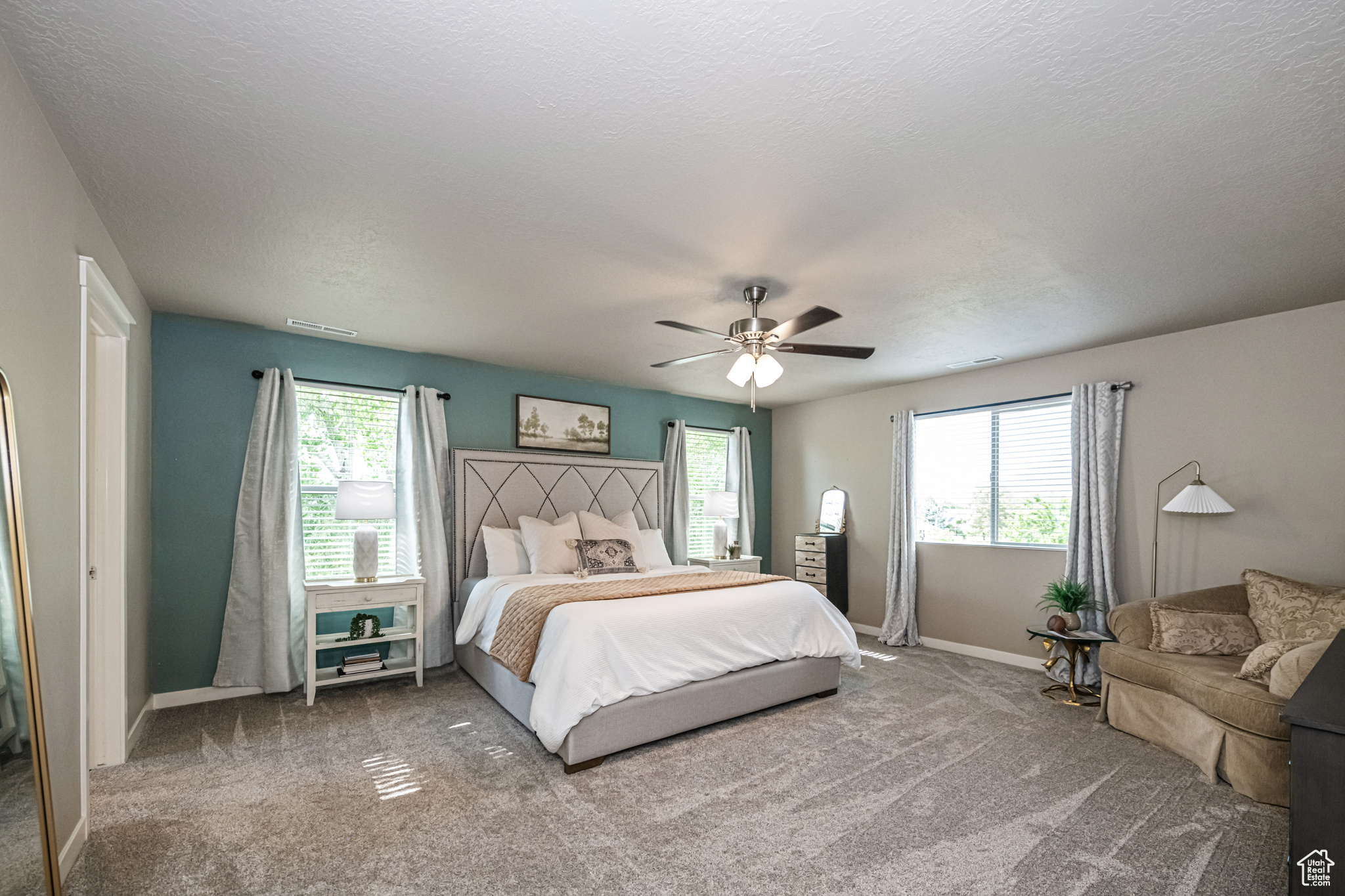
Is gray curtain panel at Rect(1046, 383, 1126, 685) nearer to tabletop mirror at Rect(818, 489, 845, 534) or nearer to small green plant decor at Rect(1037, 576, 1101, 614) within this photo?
small green plant decor at Rect(1037, 576, 1101, 614)

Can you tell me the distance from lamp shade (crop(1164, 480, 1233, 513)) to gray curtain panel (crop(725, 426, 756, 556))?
385cm

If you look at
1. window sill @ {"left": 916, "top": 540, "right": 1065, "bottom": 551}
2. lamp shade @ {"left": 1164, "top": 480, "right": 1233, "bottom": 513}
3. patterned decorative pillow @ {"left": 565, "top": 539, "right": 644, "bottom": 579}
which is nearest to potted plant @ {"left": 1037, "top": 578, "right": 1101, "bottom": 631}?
window sill @ {"left": 916, "top": 540, "right": 1065, "bottom": 551}

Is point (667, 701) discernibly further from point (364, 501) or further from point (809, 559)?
point (809, 559)

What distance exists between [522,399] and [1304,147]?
497cm

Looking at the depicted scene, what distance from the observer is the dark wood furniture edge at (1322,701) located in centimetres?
153

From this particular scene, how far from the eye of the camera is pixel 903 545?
585 cm

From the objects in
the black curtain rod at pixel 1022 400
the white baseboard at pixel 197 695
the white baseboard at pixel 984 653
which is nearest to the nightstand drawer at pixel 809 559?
the white baseboard at pixel 984 653

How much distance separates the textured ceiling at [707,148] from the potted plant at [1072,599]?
199cm

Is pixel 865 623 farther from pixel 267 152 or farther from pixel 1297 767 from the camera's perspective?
pixel 267 152

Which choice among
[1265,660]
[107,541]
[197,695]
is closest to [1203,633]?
[1265,660]

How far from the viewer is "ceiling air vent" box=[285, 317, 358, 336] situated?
417 cm

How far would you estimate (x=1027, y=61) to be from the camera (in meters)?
1.68

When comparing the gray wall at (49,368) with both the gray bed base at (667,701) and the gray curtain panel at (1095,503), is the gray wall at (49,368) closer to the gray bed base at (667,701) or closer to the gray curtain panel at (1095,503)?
the gray bed base at (667,701)

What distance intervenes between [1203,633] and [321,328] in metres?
5.82
